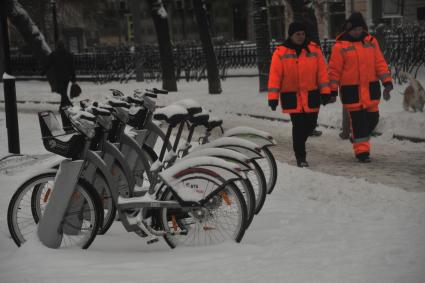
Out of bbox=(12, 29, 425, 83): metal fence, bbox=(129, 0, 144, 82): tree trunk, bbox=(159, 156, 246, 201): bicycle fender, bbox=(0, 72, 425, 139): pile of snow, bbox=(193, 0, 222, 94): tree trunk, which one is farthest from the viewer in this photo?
bbox=(12, 29, 425, 83): metal fence

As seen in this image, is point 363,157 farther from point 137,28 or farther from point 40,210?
point 137,28

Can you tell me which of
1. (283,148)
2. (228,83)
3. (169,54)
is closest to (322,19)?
(228,83)

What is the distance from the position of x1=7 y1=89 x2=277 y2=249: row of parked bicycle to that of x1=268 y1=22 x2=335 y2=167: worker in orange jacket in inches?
131

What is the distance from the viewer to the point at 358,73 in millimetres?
9664

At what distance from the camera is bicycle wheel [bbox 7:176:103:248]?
18.1ft

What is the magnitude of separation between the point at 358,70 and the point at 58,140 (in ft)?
17.3

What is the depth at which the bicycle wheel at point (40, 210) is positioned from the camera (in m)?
5.50

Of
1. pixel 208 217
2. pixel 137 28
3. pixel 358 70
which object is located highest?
pixel 137 28

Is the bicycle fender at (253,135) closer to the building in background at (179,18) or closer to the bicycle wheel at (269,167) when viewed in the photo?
the bicycle wheel at (269,167)

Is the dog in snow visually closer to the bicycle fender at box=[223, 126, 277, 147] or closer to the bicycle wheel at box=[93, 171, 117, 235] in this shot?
the bicycle fender at box=[223, 126, 277, 147]

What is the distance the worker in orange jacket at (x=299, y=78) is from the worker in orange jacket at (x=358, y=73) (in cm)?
49

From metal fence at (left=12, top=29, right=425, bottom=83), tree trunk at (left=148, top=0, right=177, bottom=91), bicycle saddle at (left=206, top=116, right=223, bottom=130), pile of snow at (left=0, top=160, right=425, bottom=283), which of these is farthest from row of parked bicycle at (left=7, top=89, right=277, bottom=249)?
metal fence at (left=12, top=29, right=425, bottom=83)

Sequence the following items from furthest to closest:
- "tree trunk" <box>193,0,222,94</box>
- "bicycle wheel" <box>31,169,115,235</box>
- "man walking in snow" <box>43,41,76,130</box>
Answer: "tree trunk" <box>193,0,222,94</box> → "man walking in snow" <box>43,41,76,130</box> → "bicycle wheel" <box>31,169,115,235</box>

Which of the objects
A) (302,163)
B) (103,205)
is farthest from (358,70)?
(103,205)
